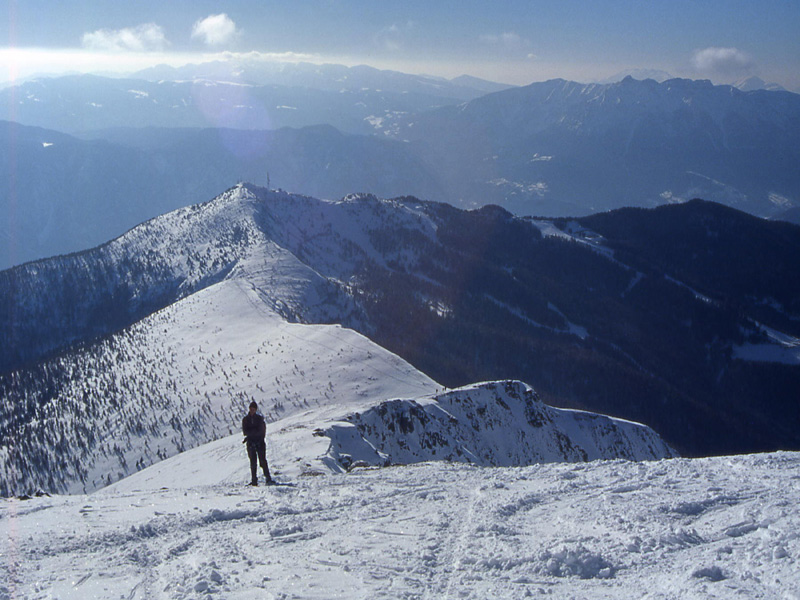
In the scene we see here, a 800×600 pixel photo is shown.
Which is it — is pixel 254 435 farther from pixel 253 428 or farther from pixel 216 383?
pixel 216 383

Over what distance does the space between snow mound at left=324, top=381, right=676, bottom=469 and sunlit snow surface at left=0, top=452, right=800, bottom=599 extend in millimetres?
17267

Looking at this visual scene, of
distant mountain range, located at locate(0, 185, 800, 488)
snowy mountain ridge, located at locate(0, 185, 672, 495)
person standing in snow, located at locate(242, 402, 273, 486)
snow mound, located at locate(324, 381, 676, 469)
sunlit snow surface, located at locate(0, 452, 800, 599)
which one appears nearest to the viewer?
sunlit snow surface, located at locate(0, 452, 800, 599)

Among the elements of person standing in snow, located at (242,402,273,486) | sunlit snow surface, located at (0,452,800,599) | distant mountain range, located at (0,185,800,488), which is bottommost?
distant mountain range, located at (0,185,800,488)

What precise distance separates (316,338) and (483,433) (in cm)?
3113

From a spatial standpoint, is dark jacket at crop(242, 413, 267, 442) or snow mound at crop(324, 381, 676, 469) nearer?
dark jacket at crop(242, 413, 267, 442)

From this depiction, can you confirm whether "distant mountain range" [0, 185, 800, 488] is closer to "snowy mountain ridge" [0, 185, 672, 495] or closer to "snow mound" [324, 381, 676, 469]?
"snowy mountain ridge" [0, 185, 672, 495]

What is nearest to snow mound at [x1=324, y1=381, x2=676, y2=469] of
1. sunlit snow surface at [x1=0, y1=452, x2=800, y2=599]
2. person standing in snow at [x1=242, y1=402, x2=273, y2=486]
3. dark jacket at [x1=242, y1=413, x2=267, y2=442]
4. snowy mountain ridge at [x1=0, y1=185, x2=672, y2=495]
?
snowy mountain ridge at [x1=0, y1=185, x2=672, y2=495]

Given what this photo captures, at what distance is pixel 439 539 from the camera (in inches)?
533

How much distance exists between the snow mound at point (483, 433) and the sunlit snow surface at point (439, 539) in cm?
1727

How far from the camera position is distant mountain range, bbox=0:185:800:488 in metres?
77.2

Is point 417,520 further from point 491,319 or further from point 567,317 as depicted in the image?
point 567,317

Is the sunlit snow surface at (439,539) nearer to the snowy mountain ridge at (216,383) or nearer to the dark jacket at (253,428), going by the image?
the dark jacket at (253,428)

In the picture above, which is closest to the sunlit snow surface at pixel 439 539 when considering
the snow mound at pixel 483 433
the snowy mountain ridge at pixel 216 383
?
the snowy mountain ridge at pixel 216 383

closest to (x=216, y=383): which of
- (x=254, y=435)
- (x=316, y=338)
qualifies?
(x=316, y=338)
